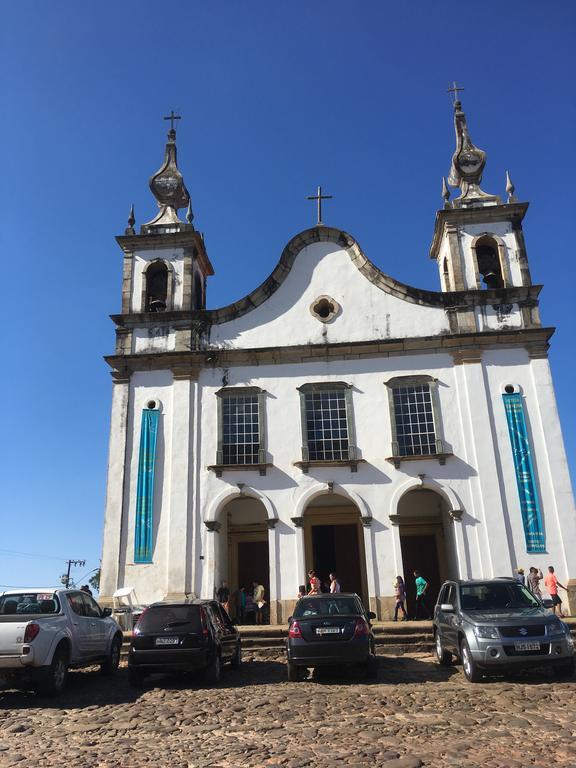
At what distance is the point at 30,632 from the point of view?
907 cm

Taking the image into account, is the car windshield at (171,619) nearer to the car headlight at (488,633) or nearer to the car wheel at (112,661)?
the car wheel at (112,661)

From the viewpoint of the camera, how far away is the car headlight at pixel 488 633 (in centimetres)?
956

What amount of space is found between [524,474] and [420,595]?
4.39 m

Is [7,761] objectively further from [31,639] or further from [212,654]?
[212,654]

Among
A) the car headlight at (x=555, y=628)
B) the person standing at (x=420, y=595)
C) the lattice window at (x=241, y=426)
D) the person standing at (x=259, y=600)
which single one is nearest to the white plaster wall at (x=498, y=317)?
the lattice window at (x=241, y=426)

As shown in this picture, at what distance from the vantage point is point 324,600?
11141mm

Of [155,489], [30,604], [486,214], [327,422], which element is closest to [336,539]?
[327,422]

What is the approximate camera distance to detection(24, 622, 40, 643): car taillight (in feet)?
29.6

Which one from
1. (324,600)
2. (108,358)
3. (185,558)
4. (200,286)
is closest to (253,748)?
(324,600)

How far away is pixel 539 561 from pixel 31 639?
520 inches

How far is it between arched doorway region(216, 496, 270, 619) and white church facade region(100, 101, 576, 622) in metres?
0.05

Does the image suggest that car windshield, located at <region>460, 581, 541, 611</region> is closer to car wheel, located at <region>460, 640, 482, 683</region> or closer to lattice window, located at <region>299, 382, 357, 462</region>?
car wheel, located at <region>460, 640, 482, 683</region>

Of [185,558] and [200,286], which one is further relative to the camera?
[200,286]

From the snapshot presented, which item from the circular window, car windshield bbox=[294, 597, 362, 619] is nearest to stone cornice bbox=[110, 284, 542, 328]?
the circular window
